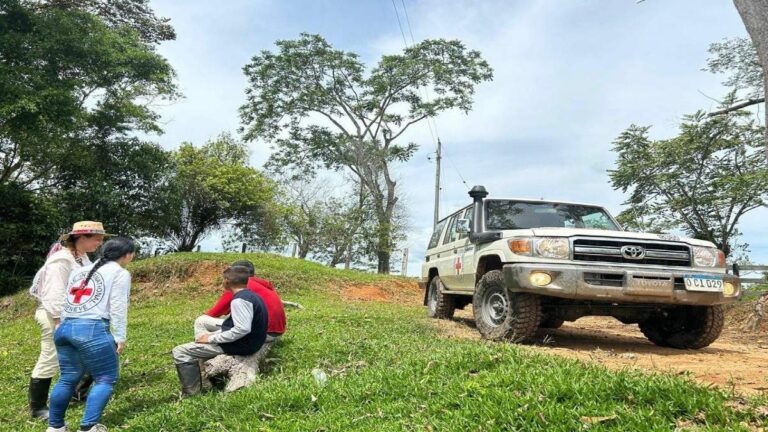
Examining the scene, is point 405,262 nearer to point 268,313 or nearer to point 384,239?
point 384,239

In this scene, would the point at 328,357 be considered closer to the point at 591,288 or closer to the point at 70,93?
the point at 591,288

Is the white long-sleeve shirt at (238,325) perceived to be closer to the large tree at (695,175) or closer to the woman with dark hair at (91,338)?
the woman with dark hair at (91,338)

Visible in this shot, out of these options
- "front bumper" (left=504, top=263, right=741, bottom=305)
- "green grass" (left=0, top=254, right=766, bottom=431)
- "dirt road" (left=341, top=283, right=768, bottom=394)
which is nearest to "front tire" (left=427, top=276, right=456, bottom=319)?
"dirt road" (left=341, top=283, right=768, bottom=394)

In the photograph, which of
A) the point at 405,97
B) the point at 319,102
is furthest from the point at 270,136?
the point at 405,97

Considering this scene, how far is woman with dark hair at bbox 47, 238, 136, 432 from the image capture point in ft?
13.0

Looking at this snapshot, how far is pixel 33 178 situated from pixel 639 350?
2217cm

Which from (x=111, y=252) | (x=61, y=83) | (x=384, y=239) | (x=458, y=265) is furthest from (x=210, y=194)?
(x=111, y=252)

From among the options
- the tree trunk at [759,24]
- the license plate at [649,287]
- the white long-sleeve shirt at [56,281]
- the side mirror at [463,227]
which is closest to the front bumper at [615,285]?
the license plate at [649,287]

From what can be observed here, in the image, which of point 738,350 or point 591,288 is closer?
point 591,288

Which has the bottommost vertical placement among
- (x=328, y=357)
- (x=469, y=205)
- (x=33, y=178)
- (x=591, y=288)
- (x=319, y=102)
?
(x=328, y=357)

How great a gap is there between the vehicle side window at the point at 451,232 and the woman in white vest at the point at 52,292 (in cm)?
520

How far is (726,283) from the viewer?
17.9 ft

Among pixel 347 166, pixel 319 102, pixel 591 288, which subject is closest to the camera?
pixel 591 288

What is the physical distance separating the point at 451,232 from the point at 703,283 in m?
3.94
